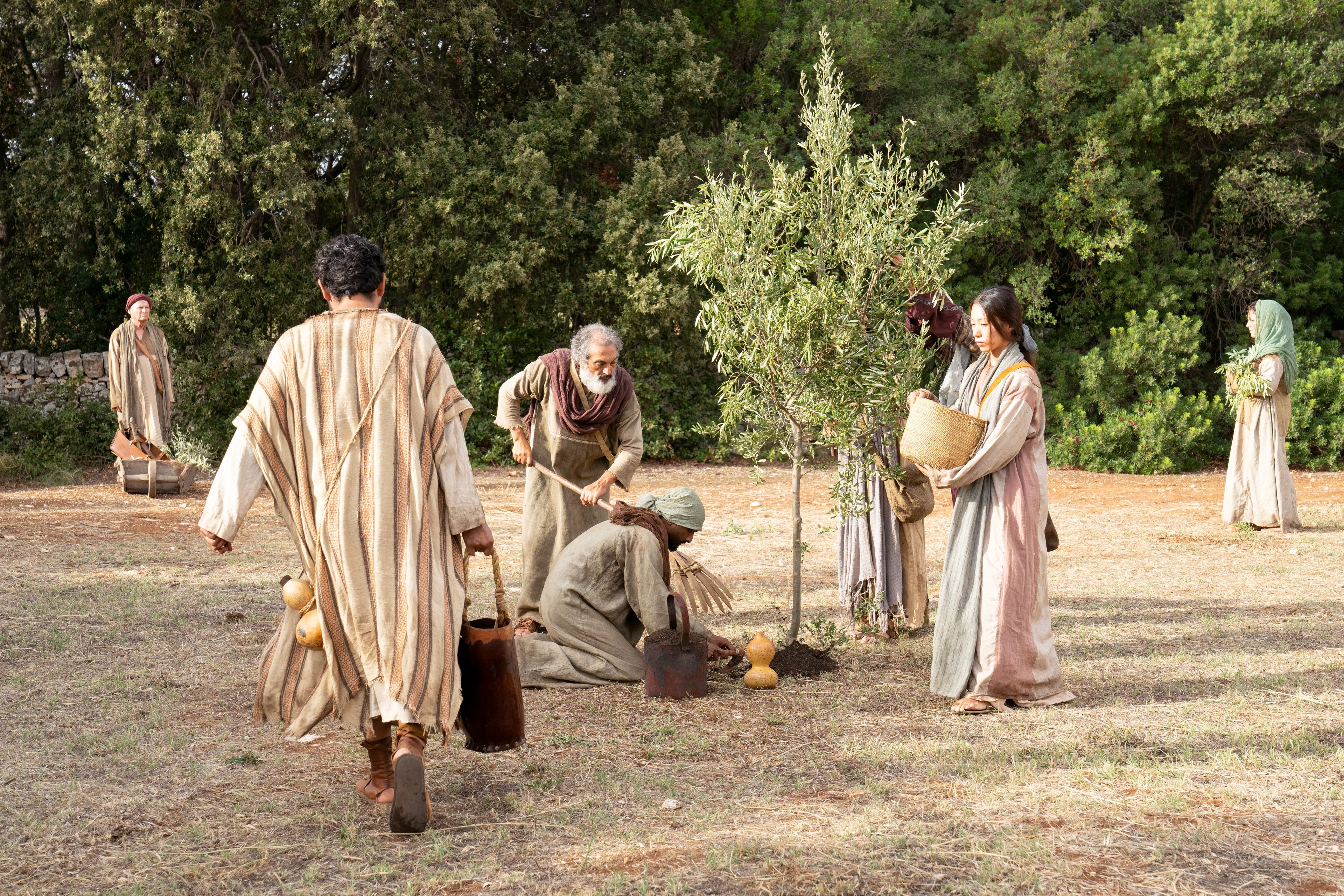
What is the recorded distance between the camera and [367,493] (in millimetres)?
3625

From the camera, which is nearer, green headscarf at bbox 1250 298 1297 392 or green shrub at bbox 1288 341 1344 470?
green headscarf at bbox 1250 298 1297 392

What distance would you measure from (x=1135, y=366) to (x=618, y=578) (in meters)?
13.7

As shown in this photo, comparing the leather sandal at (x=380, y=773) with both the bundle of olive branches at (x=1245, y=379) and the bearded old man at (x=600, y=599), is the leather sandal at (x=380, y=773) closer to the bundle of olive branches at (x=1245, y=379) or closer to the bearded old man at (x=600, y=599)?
the bearded old man at (x=600, y=599)

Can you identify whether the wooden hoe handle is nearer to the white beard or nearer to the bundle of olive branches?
the white beard

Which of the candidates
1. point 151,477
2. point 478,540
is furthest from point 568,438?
point 151,477

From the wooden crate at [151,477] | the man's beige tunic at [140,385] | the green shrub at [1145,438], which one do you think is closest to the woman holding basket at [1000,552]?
the wooden crate at [151,477]

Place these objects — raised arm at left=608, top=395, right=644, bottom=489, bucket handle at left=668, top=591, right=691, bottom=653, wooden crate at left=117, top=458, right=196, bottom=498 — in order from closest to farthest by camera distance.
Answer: bucket handle at left=668, top=591, right=691, bottom=653
raised arm at left=608, top=395, right=644, bottom=489
wooden crate at left=117, top=458, right=196, bottom=498

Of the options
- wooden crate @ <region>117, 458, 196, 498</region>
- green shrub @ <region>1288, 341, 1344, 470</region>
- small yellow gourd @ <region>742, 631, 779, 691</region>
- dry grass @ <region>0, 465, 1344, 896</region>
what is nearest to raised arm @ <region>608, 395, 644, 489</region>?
dry grass @ <region>0, 465, 1344, 896</region>

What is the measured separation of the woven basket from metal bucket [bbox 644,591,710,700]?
1275 mm

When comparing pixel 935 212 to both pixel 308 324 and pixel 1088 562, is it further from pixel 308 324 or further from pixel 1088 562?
pixel 1088 562

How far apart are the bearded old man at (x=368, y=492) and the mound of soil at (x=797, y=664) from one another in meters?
2.28

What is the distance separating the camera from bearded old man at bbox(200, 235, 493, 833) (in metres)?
3.59

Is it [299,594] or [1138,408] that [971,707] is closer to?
[299,594]

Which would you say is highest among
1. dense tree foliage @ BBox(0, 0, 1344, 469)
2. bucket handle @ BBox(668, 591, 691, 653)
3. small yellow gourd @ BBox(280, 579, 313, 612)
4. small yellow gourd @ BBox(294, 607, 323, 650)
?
dense tree foliage @ BBox(0, 0, 1344, 469)
